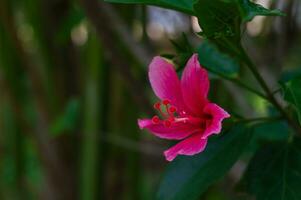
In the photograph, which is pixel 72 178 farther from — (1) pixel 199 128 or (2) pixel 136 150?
(1) pixel 199 128

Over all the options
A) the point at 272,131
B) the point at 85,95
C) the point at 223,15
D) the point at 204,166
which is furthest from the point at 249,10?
the point at 85,95

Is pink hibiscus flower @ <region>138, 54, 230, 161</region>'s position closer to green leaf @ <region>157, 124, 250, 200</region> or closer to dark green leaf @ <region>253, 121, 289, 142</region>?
green leaf @ <region>157, 124, 250, 200</region>

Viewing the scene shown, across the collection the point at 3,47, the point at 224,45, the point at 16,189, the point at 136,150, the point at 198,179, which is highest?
the point at 224,45

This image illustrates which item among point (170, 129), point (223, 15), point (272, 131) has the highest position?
point (223, 15)

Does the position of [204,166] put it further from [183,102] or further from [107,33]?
[107,33]

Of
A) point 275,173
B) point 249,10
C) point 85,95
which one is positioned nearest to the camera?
point 249,10

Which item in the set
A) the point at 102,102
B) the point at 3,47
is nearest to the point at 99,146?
the point at 102,102
